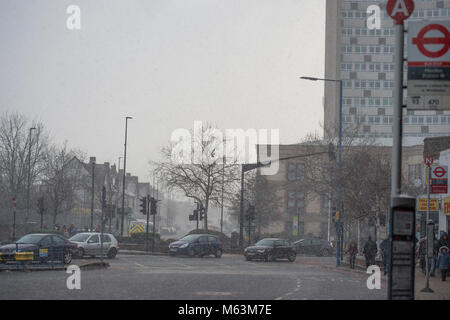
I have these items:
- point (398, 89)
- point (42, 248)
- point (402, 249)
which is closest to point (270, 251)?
point (42, 248)

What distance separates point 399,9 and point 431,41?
1.33 metres

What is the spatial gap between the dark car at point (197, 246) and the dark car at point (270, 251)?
2835mm

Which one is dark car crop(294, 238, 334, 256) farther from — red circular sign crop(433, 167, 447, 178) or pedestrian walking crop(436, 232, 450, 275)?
red circular sign crop(433, 167, 447, 178)

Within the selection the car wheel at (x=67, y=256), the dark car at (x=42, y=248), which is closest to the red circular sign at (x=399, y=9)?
the dark car at (x=42, y=248)

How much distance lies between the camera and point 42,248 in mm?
27781

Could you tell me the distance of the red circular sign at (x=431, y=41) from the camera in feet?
46.5

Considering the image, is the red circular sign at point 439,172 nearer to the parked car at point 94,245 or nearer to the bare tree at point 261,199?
the parked car at point 94,245

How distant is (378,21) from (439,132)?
20219 mm

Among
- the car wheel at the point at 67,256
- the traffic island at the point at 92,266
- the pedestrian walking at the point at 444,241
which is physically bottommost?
the traffic island at the point at 92,266

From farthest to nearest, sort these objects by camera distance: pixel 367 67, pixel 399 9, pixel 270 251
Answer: pixel 367 67 < pixel 270 251 < pixel 399 9

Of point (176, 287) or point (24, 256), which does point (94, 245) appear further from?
point (176, 287)

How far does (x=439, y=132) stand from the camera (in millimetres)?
109625

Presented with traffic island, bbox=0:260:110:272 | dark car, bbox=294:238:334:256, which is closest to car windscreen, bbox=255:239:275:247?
traffic island, bbox=0:260:110:272

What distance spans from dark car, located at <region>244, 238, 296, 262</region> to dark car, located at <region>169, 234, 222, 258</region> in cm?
284
